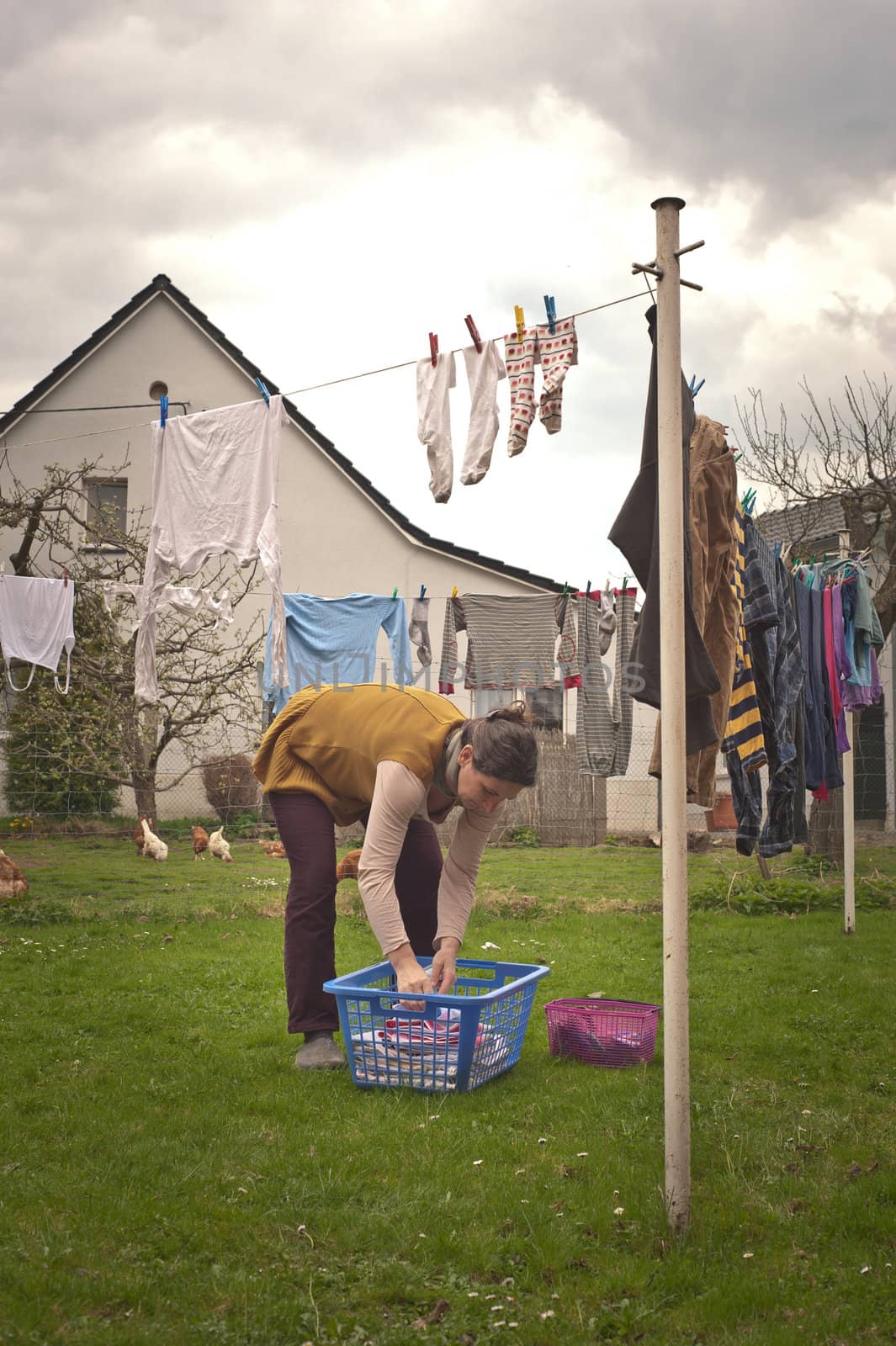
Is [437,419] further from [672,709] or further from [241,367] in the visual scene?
[241,367]

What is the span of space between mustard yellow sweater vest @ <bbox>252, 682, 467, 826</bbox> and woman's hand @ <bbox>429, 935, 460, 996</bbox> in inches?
24.4

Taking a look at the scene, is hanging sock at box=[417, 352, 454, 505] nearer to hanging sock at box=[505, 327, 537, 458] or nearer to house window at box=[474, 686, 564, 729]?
hanging sock at box=[505, 327, 537, 458]

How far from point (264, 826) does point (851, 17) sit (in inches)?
417

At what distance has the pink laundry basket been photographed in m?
4.35

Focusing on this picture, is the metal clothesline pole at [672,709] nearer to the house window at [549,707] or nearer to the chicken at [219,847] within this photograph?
the house window at [549,707]

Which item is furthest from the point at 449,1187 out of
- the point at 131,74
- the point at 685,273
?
the point at 131,74

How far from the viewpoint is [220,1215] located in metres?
2.86

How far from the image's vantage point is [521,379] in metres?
5.03

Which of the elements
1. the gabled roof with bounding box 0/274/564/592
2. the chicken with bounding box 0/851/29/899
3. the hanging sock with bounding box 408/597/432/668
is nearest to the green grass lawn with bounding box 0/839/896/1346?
the chicken with bounding box 0/851/29/899

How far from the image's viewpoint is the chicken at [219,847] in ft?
38.1

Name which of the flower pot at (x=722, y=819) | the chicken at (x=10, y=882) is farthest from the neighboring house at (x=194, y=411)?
the chicken at (x=10, y=882)

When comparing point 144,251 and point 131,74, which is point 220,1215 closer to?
point 131,74

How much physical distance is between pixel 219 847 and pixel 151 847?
0.69 meters

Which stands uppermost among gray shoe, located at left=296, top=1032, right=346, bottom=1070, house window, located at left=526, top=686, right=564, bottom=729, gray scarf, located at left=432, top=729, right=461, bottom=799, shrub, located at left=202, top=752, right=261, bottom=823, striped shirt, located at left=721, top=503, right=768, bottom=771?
house window, located at left=526, top=686, right=564, bottom=729
